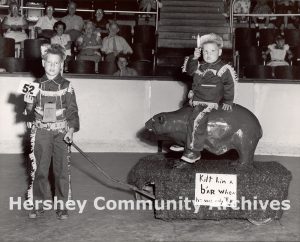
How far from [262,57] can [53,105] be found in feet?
25.0

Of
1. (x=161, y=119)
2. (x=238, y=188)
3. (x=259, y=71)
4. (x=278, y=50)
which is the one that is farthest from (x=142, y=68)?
(x=238, y=188)

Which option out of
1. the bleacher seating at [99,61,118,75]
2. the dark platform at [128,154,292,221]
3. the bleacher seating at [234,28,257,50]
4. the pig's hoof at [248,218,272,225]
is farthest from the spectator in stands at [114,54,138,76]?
the pig's hoof at [248,218,272,225]

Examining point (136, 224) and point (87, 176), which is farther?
point (87, 176)

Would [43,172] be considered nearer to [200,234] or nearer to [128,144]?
[200,234]

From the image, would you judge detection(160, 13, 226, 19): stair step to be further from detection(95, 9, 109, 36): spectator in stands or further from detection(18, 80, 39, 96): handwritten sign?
detection(18, 80, 39, 96): handwritten sign

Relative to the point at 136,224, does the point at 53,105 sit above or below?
above

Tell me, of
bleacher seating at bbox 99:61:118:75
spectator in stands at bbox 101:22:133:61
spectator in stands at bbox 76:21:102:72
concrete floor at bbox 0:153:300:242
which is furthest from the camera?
spectator in stands at bbox 101:22:133:61

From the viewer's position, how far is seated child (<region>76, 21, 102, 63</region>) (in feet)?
36.5

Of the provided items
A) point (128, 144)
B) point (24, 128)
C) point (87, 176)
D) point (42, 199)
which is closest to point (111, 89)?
point (128, 144)

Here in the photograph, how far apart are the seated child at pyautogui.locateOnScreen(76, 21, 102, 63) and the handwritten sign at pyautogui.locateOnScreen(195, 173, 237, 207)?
6.44 meters

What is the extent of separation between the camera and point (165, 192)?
5172 millimetres

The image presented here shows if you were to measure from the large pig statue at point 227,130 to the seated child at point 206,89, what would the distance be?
69 millimetres

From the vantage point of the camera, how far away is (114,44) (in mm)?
11477

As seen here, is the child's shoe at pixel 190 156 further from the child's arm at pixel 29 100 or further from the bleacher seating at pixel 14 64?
the bleacher seating at pixel 14 64
